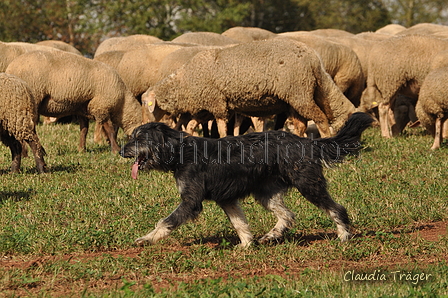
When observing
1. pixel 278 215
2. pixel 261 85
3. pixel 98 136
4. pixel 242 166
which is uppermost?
pixel 242 166

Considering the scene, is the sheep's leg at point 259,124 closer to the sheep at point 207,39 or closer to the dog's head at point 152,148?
the sheep at point 207,39

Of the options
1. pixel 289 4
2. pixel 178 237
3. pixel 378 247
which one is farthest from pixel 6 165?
pixel 289 4

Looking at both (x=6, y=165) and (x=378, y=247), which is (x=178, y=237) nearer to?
(x=378, y=247)

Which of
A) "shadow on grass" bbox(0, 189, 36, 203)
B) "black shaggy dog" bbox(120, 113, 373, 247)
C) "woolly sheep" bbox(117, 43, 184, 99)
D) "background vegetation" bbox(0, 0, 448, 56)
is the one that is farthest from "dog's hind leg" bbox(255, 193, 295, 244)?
"background vegetation" bbox(0, 0, 448, 56)

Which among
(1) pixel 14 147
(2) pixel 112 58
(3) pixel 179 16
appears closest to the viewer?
(1) pixel 14 147

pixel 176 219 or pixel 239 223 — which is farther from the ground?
pixel 176 219

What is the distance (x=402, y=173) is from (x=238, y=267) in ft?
17.7

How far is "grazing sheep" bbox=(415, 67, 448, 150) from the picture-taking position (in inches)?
487

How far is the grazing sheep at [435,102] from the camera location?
40.6 feet

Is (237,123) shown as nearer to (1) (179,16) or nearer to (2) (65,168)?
(2) (65,168)

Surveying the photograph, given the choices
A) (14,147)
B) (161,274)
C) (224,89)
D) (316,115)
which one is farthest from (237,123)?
(161,274)

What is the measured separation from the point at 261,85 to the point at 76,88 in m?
3.70

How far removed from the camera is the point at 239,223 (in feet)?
20.9

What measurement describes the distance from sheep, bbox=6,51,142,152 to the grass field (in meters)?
2.86
